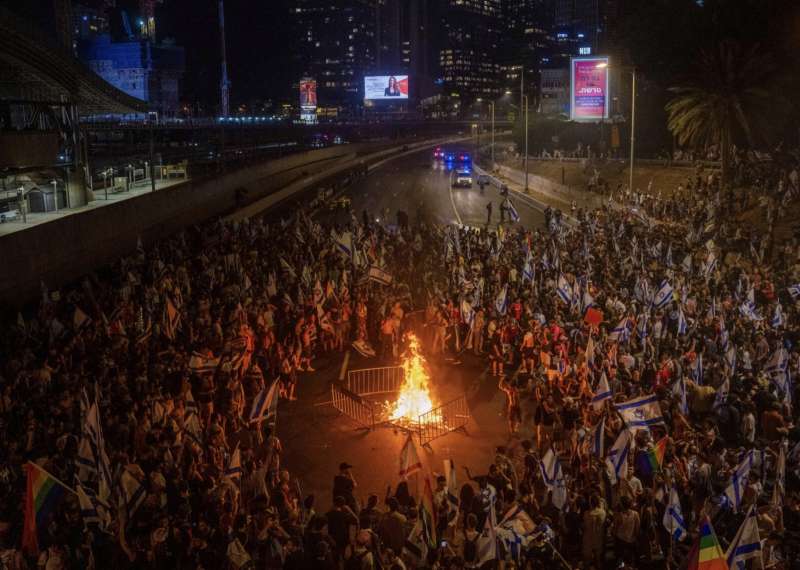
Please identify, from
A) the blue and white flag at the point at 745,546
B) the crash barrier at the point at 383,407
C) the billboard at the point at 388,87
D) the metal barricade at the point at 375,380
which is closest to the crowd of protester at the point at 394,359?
the blue and white flag at the point at 745,546

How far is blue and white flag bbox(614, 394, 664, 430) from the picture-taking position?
11773 millimetres

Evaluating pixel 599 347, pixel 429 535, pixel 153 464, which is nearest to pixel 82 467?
pixel 153 464

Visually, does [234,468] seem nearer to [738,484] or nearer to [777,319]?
[738,484]

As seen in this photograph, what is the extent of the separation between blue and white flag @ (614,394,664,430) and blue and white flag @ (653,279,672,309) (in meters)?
7.29

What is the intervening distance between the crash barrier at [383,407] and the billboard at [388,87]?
149 m

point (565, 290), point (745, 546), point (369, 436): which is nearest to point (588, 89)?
point (565, 290)

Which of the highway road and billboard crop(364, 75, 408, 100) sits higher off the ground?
billboard crop(364, 75, 408, 100)

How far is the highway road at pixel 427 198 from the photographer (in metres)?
43.4

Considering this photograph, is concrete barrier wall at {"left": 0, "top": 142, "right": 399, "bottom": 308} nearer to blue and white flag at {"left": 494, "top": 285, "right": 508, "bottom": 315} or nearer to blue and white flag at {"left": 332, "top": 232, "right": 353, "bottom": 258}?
blue and white flag at {"left": 332, "top": 232, "right": 353, "bottom": 258}

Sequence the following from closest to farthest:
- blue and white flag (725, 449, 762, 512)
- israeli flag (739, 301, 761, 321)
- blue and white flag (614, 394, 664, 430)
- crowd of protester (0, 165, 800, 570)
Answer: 1. crowd of protester (0, 165, 800, 570)
2. blue and white flag (725, 449, 762, 512)
3. blue and white flag (614, 394, 664, 430)
4. israeli flag (739, 301, 761, 321)

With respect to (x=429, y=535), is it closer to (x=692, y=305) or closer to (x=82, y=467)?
(x=82, y=467)

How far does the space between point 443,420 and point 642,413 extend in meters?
4.40

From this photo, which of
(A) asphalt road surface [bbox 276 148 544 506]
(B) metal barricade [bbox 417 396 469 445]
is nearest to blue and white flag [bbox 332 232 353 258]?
(A) asphalt road surface [bbox 276 148 544 506]

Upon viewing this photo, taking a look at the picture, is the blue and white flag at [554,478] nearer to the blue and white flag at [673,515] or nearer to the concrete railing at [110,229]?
the blue and white flag at [673,515]
